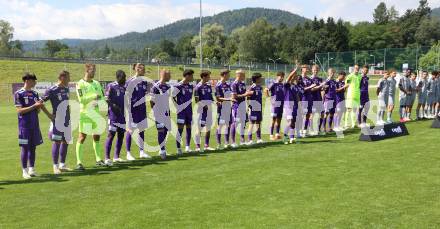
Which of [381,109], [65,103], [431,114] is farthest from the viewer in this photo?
[431,114]

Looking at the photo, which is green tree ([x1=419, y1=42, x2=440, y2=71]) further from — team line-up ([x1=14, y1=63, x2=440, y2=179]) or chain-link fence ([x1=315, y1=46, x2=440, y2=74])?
team line-up ([x1=14, y1=63, x2=440, y2=179])

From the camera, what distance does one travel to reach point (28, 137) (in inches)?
374

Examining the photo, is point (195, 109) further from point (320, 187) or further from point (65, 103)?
point (320, 187)

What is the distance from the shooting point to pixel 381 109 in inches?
725

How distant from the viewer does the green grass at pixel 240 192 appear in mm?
6418

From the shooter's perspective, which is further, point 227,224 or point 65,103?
point 65,103

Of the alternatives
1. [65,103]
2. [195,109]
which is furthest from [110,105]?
[195,109]

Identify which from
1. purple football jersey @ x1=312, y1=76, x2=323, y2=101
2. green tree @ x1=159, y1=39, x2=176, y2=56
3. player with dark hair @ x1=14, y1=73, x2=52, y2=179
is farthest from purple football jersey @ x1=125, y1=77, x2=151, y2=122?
green tree @ x1=159, y1=39, x2=176, y2=56

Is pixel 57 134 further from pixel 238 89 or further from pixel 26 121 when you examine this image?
pixel 238 89

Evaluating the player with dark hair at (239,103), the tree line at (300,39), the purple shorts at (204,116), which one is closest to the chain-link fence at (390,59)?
the player with dark hair at (239,103)

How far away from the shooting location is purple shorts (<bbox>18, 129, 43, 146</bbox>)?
9461mm

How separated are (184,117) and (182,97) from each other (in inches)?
20.9

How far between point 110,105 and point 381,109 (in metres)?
11.7

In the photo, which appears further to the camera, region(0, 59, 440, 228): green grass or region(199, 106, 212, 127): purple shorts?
region(199, 106, 212, 127): purple shorts
